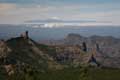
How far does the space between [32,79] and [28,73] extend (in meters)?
6.72

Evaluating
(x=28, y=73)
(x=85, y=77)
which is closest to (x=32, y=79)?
(x=28, y=73)

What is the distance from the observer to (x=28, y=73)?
160500 millimetres

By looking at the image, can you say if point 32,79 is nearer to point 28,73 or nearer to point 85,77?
point 28,73

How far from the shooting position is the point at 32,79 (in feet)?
506

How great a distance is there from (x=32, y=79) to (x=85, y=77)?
2086cm

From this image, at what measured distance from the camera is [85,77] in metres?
154

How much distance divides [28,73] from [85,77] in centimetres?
2380
